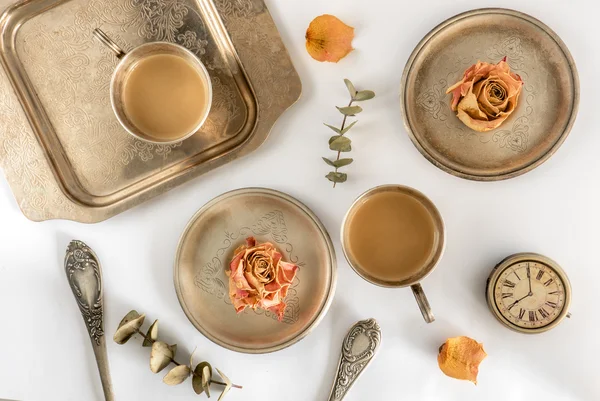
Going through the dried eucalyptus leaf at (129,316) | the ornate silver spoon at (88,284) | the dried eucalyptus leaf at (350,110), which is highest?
the dried eucalyptus leaf at (350,110)

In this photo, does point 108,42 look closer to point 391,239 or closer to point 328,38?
point 328,38

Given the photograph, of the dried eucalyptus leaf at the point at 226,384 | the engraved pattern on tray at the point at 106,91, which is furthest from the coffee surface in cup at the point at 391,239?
the dried eucalyptus leaf at the point at 226,384

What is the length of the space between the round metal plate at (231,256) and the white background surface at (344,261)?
4 centimetres

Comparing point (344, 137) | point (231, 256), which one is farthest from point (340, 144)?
point (231, 256)

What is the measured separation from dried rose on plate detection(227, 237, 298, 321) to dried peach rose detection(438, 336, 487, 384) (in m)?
0.33

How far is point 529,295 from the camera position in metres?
1.00

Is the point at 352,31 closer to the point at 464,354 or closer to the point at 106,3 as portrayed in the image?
the point at 106,3

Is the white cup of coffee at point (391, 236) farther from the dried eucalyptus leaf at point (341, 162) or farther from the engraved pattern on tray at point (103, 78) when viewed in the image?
the engraved pattern on tray at point (103, 78)

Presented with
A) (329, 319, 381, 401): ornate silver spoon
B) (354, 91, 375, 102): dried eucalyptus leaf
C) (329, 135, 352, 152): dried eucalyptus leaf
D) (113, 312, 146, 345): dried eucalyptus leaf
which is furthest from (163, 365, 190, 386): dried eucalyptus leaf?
(354, 91, 375, 102): dried eucalyptus leaf

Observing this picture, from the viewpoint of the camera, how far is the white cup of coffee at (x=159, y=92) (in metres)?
0.99

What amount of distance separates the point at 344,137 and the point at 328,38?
0.62ft

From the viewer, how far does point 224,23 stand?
39.6 inches

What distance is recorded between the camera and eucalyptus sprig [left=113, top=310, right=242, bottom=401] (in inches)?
41.3

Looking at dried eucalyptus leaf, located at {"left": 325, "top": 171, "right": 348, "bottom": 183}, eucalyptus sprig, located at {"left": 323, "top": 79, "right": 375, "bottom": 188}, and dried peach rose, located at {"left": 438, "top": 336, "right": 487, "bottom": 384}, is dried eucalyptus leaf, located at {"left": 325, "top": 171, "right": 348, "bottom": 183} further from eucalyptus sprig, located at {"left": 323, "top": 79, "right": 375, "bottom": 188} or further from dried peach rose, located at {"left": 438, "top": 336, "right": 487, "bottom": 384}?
dried peach rose, located at {"left": 438, "top": 336, "right": 487, "bottom": 384}
